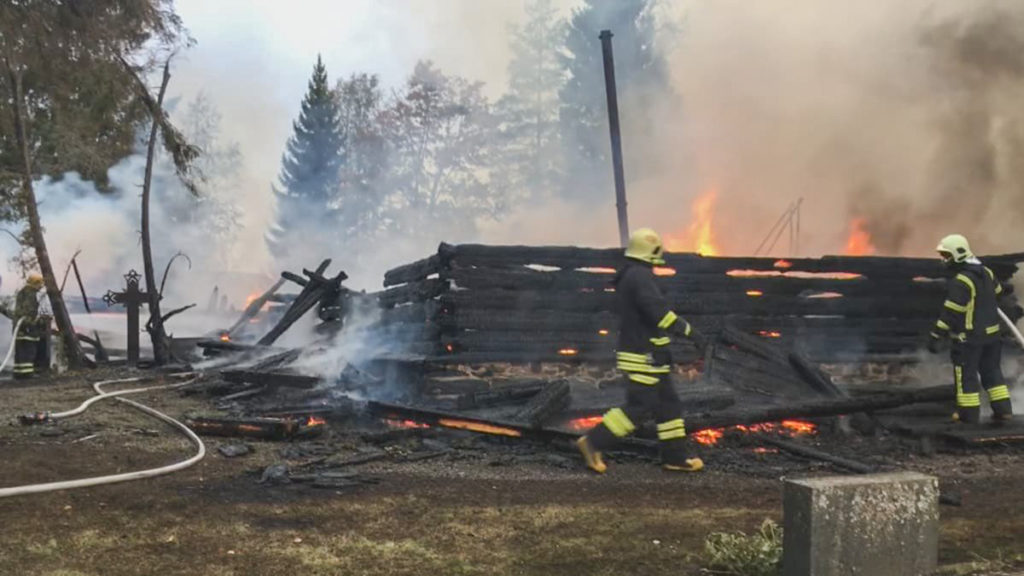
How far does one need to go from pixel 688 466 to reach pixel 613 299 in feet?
10.7

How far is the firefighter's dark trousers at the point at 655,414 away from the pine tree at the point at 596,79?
1991 cm

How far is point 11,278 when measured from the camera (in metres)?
24.0

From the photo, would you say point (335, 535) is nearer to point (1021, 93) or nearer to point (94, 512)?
point (94, 512)

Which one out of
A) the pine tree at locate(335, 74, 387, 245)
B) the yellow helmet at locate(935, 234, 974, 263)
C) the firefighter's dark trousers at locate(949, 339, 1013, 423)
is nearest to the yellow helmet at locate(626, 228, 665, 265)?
the yellow helmet at locate(935, 234, 974, 263)

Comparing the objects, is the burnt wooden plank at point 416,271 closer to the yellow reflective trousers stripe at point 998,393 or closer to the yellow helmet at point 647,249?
the yellow helmet at point 647,249

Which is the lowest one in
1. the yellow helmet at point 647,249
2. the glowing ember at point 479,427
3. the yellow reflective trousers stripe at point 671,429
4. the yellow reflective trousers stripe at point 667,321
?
the glowing ember at point 479,427

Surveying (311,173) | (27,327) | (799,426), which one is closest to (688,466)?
(799,426)

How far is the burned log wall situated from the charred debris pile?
19mm

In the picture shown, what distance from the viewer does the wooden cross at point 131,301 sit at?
15773mm

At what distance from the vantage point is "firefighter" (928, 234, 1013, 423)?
8383mm

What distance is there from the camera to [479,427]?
768 cm

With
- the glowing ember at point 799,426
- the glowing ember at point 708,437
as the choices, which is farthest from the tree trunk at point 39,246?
the glowing ember at point 799,426

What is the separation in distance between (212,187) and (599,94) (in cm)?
3132

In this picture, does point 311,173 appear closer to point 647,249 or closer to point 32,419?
point 32,419
